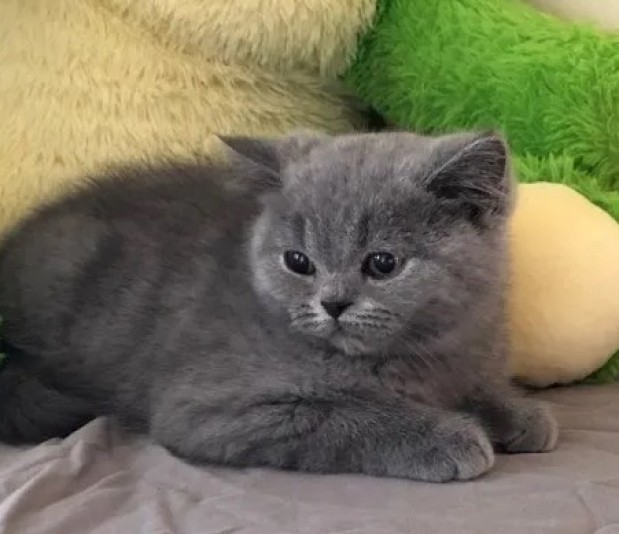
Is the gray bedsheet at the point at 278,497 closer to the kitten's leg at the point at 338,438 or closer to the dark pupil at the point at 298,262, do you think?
the kitten's leg at the point at 338,438

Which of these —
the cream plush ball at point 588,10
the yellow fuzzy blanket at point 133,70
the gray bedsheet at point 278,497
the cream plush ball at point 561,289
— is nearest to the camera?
the gray bedsheet at point 278,497

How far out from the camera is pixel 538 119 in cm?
152

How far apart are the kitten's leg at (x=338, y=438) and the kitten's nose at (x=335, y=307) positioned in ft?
0.34

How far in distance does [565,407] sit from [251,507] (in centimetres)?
48

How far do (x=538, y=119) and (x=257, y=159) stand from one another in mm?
467

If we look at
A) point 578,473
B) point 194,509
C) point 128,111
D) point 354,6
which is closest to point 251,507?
point 194,509

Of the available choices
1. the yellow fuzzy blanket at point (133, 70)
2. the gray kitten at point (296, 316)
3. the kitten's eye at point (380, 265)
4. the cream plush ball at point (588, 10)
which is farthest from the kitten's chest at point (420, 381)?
the cream plush ball at point (588, 10)

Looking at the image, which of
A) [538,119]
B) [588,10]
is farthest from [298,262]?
[588,10]

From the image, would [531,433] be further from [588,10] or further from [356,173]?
[588,10]

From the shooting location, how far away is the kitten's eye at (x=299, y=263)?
1.21m

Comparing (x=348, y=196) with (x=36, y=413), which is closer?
(x=348, y=196)

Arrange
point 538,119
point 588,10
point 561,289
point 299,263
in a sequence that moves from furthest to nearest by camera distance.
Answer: point 588,10 < point 538,119 < point 561,289 < point 299,263

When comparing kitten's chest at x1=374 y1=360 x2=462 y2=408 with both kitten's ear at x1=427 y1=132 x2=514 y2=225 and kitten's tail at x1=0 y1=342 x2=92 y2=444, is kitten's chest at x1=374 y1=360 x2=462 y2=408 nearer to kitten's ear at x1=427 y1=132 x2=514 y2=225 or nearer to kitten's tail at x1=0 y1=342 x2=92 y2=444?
kitten's ear at x1=427 y1=132 x2=514 y2=225

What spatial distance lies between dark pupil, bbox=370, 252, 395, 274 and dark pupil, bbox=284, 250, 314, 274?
8cm
